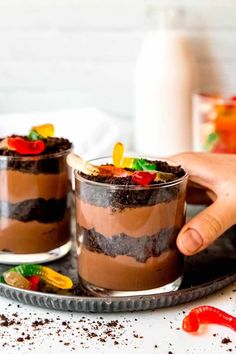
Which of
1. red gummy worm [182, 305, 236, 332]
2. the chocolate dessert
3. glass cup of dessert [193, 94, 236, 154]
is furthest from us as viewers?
glass cup of dessert [193, 94, 236, 154]

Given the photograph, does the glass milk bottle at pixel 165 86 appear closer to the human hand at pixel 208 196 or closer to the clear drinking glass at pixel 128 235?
the human hand at pixel 208 196

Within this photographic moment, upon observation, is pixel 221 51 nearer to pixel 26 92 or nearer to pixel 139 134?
pixel 139 134

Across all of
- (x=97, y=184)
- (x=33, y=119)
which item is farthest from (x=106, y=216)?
(x=33, y=119)

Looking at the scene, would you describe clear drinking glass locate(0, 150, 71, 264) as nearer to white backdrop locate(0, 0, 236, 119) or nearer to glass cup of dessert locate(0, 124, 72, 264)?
glass cup of dessert locate(0, 124, 72, 264)

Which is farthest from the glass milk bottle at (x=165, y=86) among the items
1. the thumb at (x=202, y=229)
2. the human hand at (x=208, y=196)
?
the thumb at (x=202, y=229)

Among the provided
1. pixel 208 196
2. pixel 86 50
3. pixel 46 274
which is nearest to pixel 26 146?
pixel 46 274

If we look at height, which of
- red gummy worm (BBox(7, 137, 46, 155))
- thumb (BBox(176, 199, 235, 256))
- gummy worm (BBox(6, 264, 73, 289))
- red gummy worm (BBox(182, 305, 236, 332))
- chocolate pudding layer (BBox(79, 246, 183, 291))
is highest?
red gummy worm (BBox(7, 137, 46, 155))

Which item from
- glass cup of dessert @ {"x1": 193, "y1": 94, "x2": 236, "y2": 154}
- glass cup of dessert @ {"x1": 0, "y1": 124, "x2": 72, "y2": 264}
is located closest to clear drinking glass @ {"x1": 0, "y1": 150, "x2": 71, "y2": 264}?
glass cup of dessert @ {"x1": 0, "y1": 124, "x2": 72, "y2": 264}
